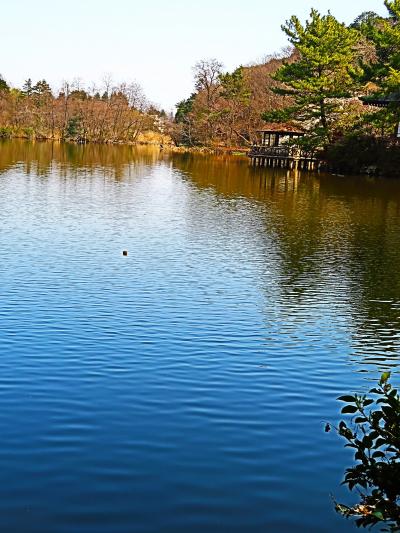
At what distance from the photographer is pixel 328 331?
45.7 feet

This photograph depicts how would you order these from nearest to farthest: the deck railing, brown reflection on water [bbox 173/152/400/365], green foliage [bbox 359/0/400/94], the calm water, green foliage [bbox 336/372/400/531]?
green foliage [bbox 336/372/400/531] < the calm water < brown reflection on water [bbox 173/152/400/365] < green foliage [bbox 359/0/400/94] < the deck railing

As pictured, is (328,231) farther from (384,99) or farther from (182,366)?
(384,99)

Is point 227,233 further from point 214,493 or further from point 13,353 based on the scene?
point 214,493

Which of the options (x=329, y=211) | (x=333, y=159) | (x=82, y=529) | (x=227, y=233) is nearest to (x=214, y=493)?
(x=82, y=529)

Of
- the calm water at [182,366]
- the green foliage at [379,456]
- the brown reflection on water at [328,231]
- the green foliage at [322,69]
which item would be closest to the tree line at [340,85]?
the green foliage at [322,69]

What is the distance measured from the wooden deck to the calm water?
36.6 metres

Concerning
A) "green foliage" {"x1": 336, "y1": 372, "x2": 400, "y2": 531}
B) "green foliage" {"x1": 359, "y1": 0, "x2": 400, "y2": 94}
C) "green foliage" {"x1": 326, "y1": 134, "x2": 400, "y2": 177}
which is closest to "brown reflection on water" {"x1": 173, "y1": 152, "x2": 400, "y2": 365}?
"green foliage" {"x1": 326, "y1": 134, "x2": 400, "y2": 177}

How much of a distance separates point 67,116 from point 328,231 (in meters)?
87.6

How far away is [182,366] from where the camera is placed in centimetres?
1132

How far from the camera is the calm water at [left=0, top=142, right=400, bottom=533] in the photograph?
23.3ft

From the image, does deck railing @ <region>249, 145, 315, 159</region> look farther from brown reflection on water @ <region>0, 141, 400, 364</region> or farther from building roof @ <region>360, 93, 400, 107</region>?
building roof @ <region>360, 93, 400, 107</region>

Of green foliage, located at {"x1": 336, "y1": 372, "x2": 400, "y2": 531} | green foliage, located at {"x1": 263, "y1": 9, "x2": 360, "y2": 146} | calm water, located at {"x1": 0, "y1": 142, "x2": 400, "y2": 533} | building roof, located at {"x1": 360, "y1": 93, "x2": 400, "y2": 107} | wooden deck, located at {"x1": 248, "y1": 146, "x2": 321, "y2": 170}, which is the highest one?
green foliage, located at {"x1": 263, "y1": 9, "x2": 360, "y2": 146}

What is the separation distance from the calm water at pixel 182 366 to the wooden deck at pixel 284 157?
120ft

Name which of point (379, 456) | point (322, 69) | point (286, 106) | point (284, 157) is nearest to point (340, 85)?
point (322, 69)
